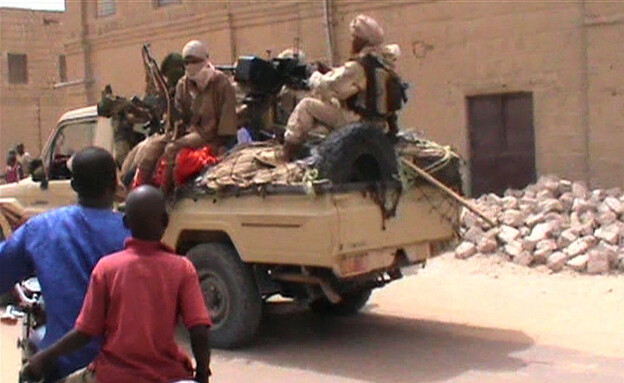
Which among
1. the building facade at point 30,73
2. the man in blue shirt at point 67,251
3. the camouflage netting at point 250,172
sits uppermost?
the building facade at point 30,73

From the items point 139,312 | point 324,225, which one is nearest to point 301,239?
point 324,225

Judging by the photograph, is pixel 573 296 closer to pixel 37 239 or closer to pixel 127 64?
pixel 37 239

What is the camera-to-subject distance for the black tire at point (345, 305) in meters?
9.28

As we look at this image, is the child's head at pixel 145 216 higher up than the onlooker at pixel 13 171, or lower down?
lower down

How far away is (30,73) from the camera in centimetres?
3312

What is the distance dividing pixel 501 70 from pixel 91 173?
1154 centimetres

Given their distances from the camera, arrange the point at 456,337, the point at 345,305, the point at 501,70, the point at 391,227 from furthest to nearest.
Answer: the point at 501,70
the point at 345,305
the point at 456,337
the point at 391,227

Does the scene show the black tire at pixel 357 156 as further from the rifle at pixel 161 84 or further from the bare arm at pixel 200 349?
the bare arm at pixel 200 349

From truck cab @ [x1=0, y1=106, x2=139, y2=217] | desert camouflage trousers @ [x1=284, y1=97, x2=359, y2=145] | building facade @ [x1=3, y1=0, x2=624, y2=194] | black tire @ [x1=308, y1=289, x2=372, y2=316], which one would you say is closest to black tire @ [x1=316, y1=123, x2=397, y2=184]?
desert camouflage trousers @ [x1=284, y1=97, x2=359, y2=145]

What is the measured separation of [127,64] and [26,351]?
18.1 metres

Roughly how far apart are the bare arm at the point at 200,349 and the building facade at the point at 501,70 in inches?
427

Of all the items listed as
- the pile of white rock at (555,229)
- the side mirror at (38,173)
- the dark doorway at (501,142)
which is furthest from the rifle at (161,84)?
the dark doorway at (501,142)

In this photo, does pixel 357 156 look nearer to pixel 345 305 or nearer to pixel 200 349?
pixel 345 305

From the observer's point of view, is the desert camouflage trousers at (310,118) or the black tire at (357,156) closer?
the black tire at (357,156)
